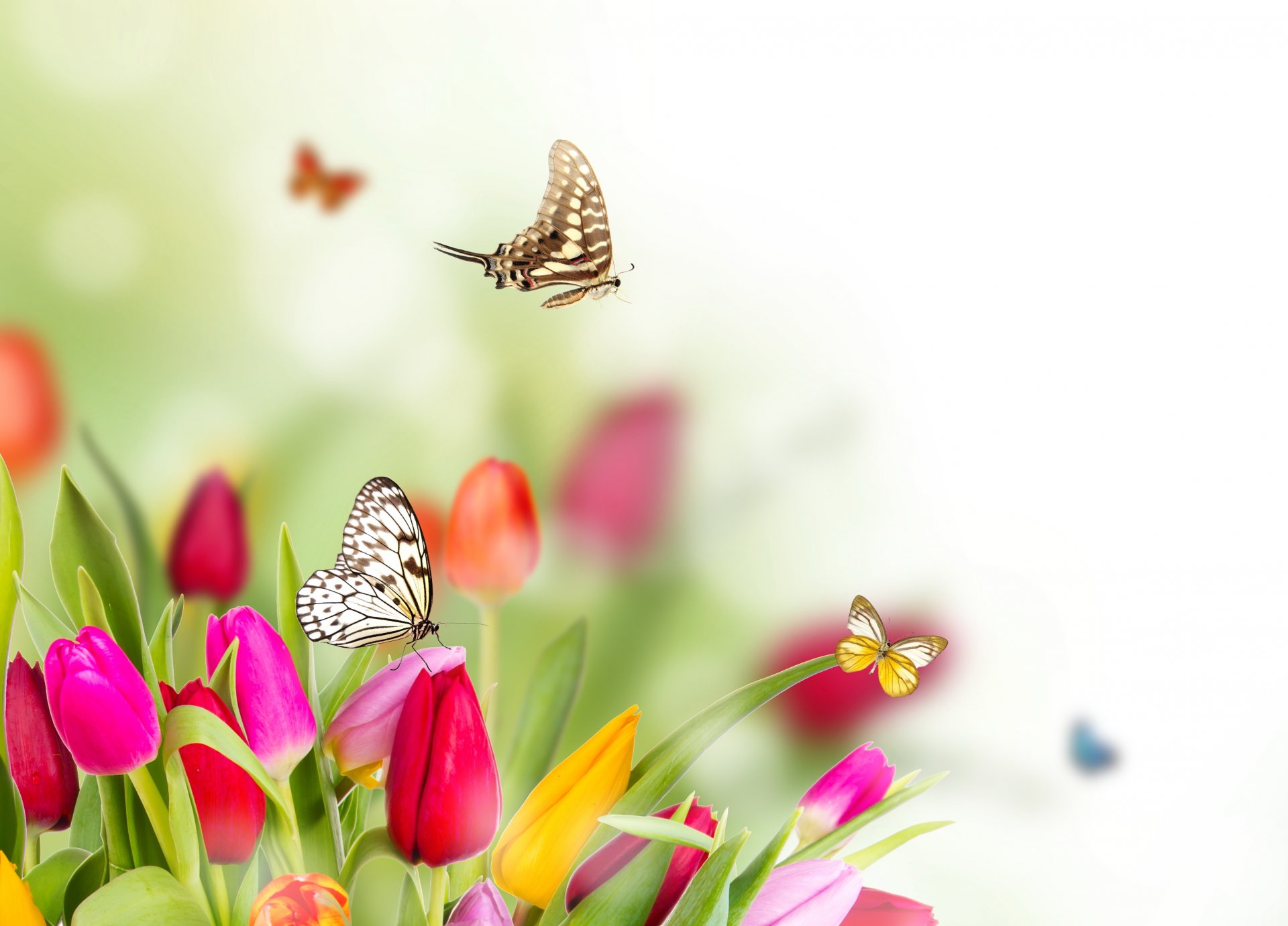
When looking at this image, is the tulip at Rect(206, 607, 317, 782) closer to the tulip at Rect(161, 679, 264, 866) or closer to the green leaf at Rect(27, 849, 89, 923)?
the tulip at Rect(161, 679, 264, 866)

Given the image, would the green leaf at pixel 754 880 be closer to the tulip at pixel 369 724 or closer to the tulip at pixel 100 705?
the tulip at pixel 369 724

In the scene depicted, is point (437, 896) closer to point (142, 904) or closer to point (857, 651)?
point (142, 904)

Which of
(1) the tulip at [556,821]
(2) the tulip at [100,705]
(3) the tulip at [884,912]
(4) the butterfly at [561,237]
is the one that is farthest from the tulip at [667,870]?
(4) the butterfly at [561,237]

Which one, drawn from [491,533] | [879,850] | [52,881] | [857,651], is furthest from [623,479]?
[52,881]

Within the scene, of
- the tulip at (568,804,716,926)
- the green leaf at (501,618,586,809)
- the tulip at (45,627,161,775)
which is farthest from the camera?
the green leaf at (501,618,586,809)

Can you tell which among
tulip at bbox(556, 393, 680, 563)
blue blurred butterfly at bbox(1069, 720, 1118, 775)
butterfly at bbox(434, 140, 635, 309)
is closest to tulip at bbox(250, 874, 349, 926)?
tulip at bbox(556, 393, 680, 563)

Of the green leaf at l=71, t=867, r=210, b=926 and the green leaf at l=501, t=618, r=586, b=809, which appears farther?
the green leaf at l=501, t=618, r=586, b=809
